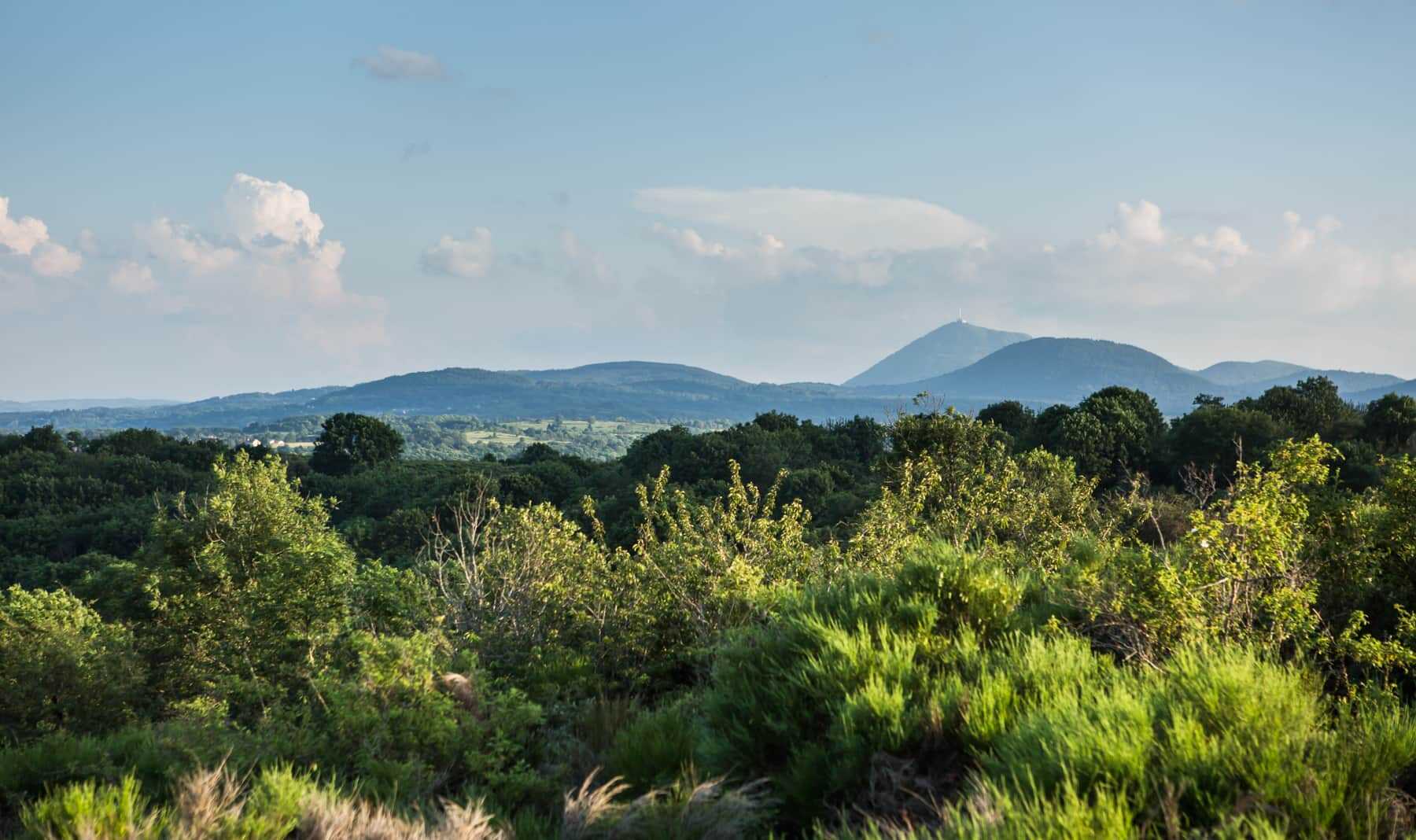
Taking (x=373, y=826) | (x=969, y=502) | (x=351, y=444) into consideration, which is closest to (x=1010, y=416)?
(x=969, y=502)

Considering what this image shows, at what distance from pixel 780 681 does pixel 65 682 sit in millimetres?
13417

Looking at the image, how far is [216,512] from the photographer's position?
17.8m

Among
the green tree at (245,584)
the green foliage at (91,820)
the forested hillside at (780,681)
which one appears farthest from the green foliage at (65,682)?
the green foliage at (91,820)

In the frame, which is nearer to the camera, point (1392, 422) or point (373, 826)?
point (373, 826)

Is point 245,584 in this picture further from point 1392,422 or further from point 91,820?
point 1392,422

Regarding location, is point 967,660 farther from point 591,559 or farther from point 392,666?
point 591,559

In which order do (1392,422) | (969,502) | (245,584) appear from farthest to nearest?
(1392,422) < (245,584) < (969,502)

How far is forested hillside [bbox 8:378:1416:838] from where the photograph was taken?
3852mm

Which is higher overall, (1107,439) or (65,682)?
(1107,439)

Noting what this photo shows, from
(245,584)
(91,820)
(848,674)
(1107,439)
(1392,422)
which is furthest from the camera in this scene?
(1107,439)

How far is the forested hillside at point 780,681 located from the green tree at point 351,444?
61165mm

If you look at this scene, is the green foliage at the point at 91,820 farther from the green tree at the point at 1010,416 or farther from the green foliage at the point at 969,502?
the green tree at the point at 1010,416

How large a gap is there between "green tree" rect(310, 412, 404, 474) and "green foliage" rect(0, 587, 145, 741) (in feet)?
202

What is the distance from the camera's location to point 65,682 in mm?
13289
